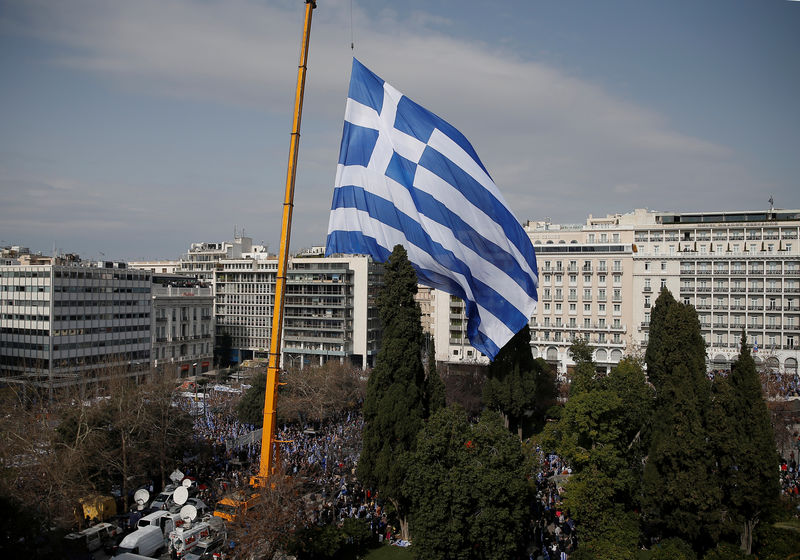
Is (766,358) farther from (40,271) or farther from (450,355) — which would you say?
(40,271)

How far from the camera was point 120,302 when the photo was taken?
64938 millimetres

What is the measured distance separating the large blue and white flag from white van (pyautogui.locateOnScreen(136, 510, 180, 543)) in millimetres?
12966

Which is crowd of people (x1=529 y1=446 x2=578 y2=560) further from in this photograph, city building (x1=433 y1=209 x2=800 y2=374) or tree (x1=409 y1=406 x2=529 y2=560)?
city building (x1=433 y1=209 x2=800 y2=374)

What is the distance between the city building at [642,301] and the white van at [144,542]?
1567 inches

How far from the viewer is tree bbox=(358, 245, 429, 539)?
23.0m

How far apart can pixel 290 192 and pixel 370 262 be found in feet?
202

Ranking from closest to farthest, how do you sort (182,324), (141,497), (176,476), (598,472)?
(598,472) → (141,497) → (176,476) → (182,324)

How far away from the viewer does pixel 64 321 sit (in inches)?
2299

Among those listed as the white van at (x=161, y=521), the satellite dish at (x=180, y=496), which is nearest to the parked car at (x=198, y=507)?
the satellite dish at (x=180, y=496)

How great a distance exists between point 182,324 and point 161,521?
2083 inches

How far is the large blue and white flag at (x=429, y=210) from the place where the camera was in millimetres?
20422

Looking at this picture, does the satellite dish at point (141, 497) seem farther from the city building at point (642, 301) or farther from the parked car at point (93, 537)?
the city building at point (642, 301)

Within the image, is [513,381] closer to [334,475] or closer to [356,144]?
[334,475]

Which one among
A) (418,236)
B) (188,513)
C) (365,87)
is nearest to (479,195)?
(418,236)
